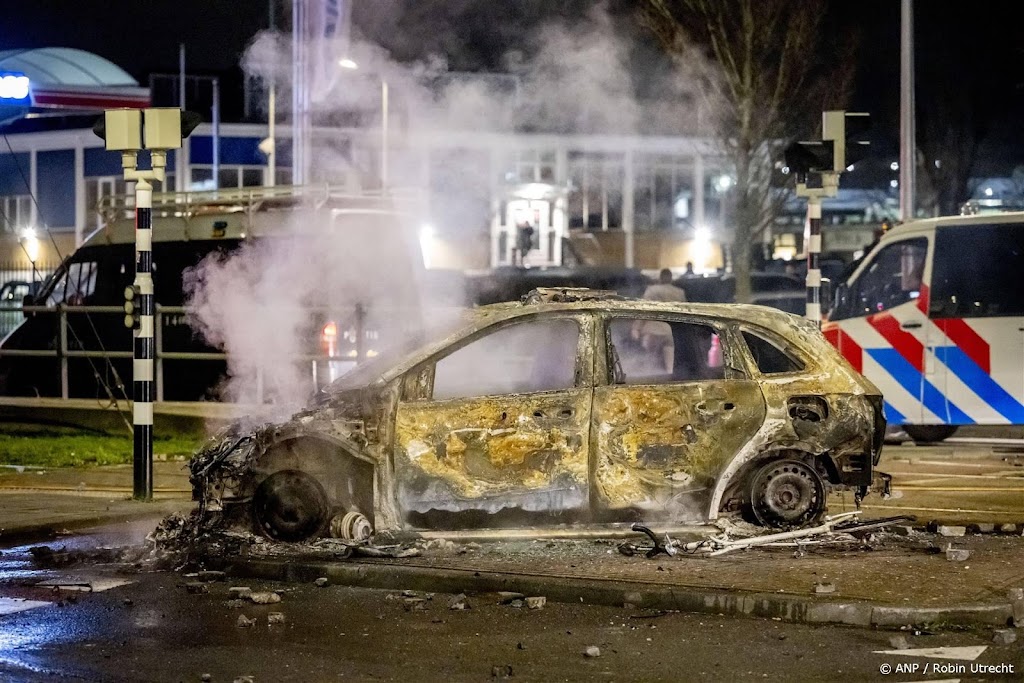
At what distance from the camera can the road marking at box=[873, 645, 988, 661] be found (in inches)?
242

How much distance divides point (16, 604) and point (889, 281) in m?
10.1

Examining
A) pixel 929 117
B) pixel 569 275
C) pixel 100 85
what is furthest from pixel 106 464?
pixel 100 85

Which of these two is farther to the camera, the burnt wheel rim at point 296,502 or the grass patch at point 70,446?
the grass patch at point 70,446

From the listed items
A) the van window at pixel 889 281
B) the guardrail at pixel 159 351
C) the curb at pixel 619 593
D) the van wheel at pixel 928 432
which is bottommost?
the curb at pixel 619 593

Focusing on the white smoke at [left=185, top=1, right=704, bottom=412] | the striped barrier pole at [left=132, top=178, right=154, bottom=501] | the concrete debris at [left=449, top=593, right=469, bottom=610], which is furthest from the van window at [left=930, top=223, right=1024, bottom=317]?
the concrete debris at [left=449, top=593, right=469, bottom=610]

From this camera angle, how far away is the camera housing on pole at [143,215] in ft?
34.8

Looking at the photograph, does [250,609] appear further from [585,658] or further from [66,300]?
[66,300]

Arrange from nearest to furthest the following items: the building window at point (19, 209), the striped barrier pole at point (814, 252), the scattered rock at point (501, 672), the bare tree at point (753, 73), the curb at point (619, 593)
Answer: the scattered rock at point (501, 672), the curb at point (619, 593), the striped barrier pole at point (814, 252), the bare tree at point (753, 73), the building window at point (19, 209)

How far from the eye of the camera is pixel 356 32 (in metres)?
20.2

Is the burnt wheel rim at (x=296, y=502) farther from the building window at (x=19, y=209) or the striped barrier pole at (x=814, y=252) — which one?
the building window at (x=19, y=209)

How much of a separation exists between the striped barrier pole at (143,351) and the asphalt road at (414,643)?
3166 mm

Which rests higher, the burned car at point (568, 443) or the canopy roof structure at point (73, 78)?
the canopy roof structure at point (73, 78)

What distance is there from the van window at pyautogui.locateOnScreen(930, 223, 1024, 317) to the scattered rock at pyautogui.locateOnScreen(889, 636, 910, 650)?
8.24 m

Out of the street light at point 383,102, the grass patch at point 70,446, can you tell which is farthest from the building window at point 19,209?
the grass patch at point 70,446
